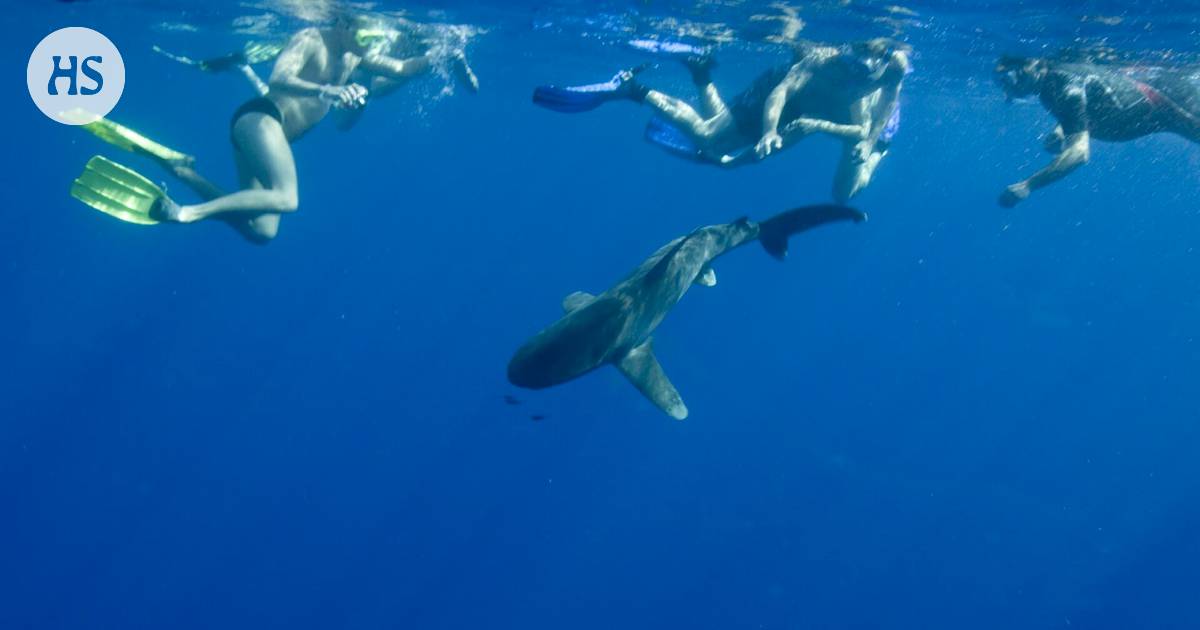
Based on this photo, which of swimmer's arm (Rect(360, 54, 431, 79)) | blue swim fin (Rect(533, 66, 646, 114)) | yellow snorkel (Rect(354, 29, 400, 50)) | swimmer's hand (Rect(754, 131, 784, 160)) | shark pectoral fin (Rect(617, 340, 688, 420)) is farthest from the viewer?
yellow snorkel (Rect(354, 29, 400, 50))

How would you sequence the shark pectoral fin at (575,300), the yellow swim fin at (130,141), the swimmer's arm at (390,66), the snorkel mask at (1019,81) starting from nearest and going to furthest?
1. the shark pectoral fin at (575,300)
2. the yellow swim fin at (130,141)
3. the snorkel mask at (1019,81)
4. the swimmer's arm at (390,66)

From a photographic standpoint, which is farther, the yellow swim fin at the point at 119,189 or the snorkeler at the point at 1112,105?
the snorkeler at the point at 1112,105

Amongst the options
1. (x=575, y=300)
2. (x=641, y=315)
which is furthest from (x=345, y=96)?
(x=641, y=315)

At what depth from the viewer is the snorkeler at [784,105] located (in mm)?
10117

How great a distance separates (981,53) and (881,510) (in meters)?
12.6

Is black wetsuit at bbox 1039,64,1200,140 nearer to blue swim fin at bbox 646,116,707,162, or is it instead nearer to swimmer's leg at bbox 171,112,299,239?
blue swim fin at bbox 646,116,707,162

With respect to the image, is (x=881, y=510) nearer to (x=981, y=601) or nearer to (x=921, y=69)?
(x=981, y=601)

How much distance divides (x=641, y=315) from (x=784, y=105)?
5.45m

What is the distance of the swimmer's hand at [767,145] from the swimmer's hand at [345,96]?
4974mm

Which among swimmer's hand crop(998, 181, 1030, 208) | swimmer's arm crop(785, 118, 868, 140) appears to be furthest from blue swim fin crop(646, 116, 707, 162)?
swimmer's hand crop(998, 181, 1030, 208)

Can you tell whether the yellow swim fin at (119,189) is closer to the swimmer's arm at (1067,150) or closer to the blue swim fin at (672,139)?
the blue swim fin at (672,139)

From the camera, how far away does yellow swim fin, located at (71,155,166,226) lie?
7.83 m

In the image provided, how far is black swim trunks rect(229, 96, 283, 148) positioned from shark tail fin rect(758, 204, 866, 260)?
621 centimetres

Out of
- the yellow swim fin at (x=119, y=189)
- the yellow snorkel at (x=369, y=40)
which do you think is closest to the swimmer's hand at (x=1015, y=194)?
the yellow swim fin at (x=119, y=189)
